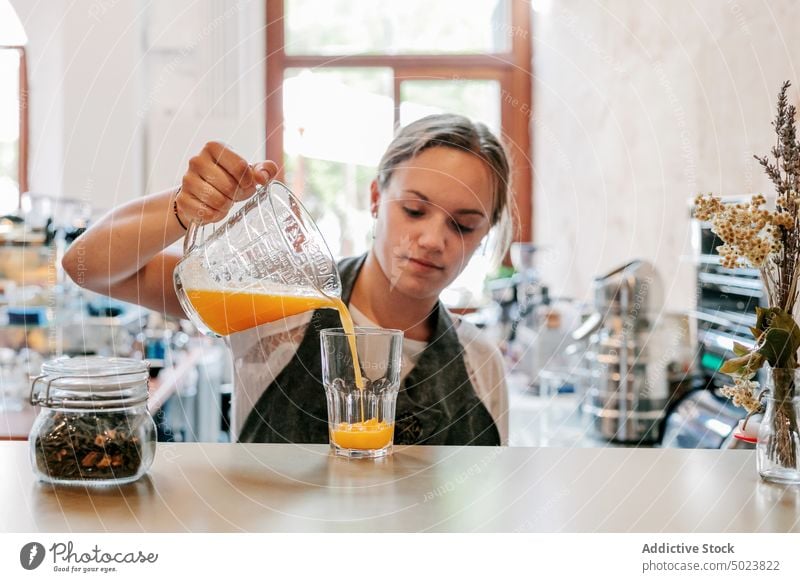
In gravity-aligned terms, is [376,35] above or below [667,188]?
above

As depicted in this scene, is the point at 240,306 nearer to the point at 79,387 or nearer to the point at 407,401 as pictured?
the point at 79,387

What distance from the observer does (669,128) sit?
8.89 feet

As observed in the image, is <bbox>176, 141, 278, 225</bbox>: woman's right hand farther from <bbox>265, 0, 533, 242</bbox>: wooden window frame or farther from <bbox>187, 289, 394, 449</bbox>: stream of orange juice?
<bbox>265, 0, 533, 242</bbox>: wooden window frame

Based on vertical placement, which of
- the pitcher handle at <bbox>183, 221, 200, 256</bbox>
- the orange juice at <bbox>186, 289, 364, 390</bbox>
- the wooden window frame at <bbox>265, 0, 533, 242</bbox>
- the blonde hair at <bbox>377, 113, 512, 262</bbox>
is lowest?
the orange juice at <bbox>186, 289, 364, 390</bbox>

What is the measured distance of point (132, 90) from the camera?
13.1 ft

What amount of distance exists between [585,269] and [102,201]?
7.01 ft

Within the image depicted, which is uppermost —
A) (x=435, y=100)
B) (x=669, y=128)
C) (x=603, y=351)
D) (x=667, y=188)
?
(x=435, y=100)

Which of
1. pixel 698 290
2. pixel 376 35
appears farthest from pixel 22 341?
pixel 376 35

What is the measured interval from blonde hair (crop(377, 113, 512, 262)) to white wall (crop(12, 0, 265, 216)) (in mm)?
2580

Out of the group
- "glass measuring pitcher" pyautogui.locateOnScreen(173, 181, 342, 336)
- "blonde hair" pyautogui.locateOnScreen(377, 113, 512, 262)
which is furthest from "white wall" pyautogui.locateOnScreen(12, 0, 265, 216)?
"glass measuring pitcher" pyautogui.locateOnScreen(173, 181, 342, 336)

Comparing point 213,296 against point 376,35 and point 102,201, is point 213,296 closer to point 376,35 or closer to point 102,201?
point 102,201

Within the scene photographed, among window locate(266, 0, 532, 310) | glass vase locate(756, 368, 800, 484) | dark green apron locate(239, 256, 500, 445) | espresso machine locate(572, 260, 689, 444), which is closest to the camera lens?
glass vase locate(756, 368, 800, 484)

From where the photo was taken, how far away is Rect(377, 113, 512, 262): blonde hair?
1.17 m
